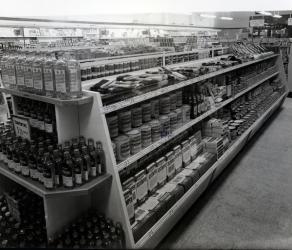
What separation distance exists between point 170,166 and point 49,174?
48.2 inches

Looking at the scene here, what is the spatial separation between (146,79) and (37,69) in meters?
0.81

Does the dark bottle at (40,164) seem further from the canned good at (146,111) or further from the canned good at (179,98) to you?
the canned good at (179,98)

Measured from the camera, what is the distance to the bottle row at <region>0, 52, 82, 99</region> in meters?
1.70

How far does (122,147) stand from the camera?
1.99 m

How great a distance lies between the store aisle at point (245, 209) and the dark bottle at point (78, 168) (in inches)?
32.9

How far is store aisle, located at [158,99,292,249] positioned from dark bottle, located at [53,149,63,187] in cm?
93

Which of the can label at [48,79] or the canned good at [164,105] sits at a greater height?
the can label at [48,79]

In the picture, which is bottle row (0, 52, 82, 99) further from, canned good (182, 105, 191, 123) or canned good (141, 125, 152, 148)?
canned good (182, 105, 191, 123)

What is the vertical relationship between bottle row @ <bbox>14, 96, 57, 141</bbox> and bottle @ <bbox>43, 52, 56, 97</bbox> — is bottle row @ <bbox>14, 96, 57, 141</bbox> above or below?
below

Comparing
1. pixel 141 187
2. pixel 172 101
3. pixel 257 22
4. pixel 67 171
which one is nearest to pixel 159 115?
pixel 172 101

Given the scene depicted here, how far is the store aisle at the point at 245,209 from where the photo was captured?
2.46m

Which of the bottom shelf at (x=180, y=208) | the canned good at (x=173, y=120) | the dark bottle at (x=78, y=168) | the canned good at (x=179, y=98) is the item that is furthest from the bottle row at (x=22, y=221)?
the canned good at (x=179, y=98)

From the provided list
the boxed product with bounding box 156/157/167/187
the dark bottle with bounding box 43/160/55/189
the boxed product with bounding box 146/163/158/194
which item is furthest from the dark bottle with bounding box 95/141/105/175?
the boxed product with bounding box 156/157/167/187

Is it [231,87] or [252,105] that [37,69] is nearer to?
[231,87]
